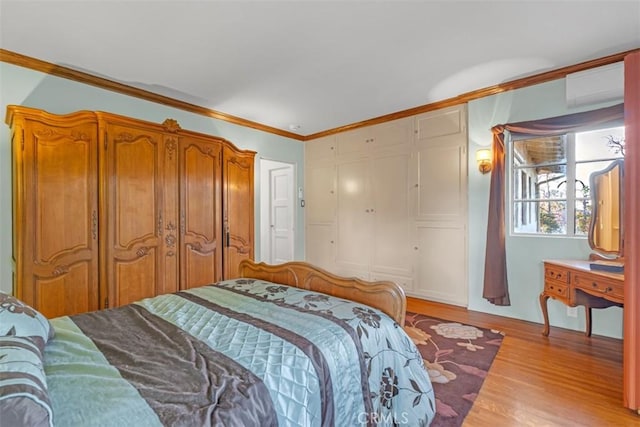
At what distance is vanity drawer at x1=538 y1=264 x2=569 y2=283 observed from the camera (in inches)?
100

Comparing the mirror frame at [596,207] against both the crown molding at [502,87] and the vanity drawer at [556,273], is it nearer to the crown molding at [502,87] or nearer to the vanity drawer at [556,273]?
the vanity drawer at [556,273]

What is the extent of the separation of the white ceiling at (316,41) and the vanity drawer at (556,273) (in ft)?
6.12

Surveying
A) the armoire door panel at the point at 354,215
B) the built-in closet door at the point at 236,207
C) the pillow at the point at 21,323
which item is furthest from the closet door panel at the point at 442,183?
the pillow at the point at 21,323

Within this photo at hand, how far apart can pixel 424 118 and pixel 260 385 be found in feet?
12.3

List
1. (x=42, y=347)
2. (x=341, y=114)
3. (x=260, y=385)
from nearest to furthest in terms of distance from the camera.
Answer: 1. (x=260, y=385)
2. (x=42, y=347)
3. (x=341, y=114)

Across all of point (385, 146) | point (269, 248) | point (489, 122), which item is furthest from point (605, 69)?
point (269, 248)

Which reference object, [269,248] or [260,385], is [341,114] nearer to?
[269,248]

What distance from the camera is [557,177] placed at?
3.07 m

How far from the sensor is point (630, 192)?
1.70 meters

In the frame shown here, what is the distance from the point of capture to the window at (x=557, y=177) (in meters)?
2.84

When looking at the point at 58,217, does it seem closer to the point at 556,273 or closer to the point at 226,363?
the point at 226,363

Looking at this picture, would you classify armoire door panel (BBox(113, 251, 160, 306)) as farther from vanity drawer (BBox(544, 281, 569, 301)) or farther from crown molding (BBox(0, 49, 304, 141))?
vanity drawer (BBox(544, 281, 569, 301))

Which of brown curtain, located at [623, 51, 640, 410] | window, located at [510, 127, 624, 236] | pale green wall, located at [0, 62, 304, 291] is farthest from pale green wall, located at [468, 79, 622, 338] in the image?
pale green wall, located at [0, 62, 304, 291]

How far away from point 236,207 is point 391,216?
2.11m
